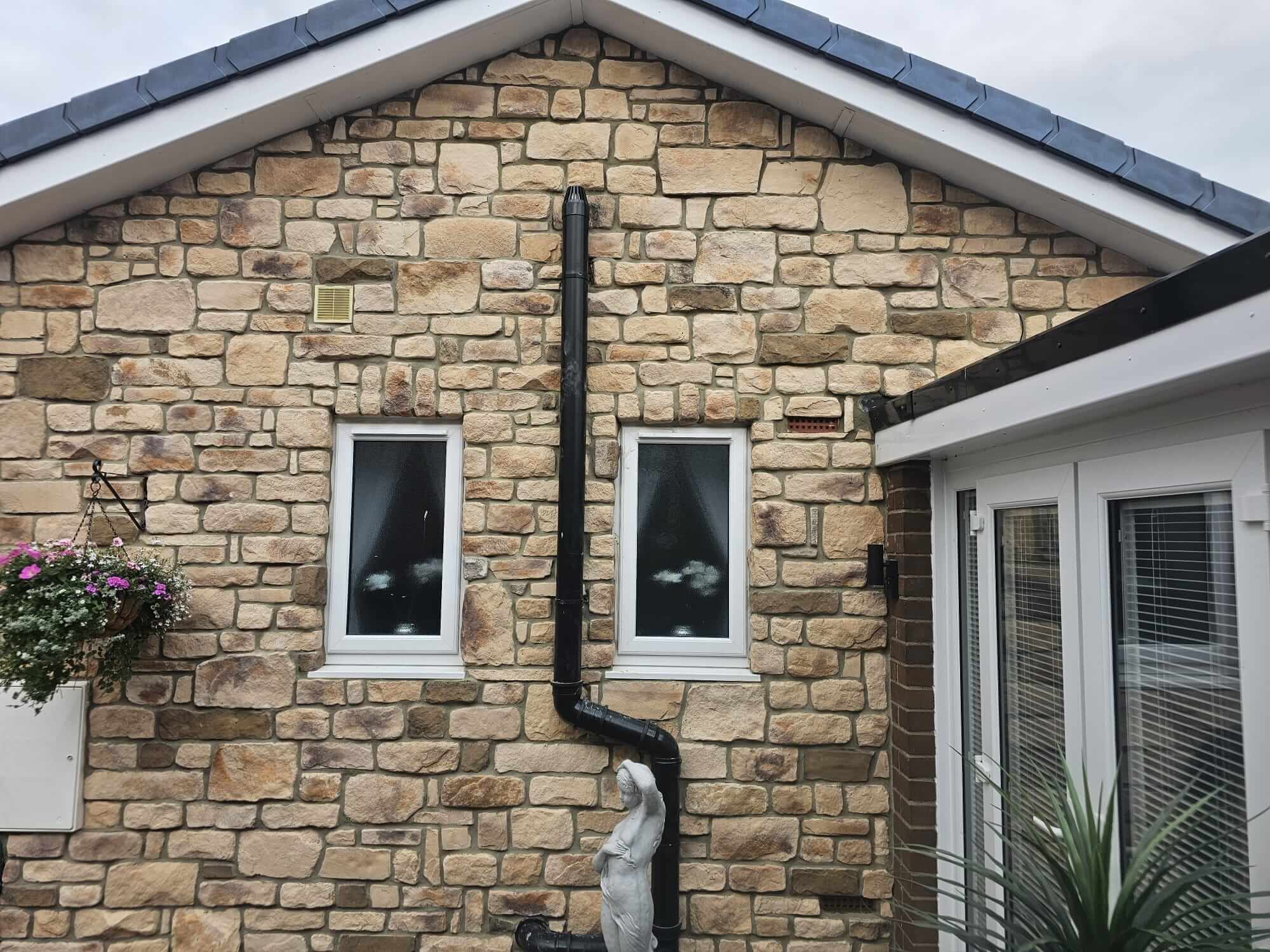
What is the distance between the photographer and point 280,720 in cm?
320

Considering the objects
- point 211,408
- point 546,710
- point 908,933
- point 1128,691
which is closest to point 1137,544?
point 1128,691

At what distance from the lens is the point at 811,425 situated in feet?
10.9

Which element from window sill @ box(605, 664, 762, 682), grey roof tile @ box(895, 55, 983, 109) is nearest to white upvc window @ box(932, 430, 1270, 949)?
window sill @ box(605, 664, 762, 682)

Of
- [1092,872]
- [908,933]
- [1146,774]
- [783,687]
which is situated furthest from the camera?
[783,687]

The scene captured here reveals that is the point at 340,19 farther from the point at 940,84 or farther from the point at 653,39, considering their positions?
the point at 940,84

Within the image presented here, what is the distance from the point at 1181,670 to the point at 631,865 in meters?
1.92

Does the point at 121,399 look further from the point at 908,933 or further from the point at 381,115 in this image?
the point at 908,933

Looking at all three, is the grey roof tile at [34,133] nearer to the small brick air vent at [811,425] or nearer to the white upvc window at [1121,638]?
the small brick air vent at [811,425]

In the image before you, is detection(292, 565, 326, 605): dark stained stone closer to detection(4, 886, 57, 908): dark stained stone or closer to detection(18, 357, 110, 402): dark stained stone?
detection(18, 357, 110, 402): dark stained stone

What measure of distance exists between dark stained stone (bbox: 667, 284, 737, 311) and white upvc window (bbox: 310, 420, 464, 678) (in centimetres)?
117

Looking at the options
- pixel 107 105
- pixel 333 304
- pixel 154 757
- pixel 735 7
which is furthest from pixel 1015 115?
pixel 154 757

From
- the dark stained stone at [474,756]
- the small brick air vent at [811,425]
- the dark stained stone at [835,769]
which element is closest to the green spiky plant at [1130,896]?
the dark stained stone at [835,769]

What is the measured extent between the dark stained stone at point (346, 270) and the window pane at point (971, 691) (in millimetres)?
2754

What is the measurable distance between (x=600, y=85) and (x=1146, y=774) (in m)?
3.38
